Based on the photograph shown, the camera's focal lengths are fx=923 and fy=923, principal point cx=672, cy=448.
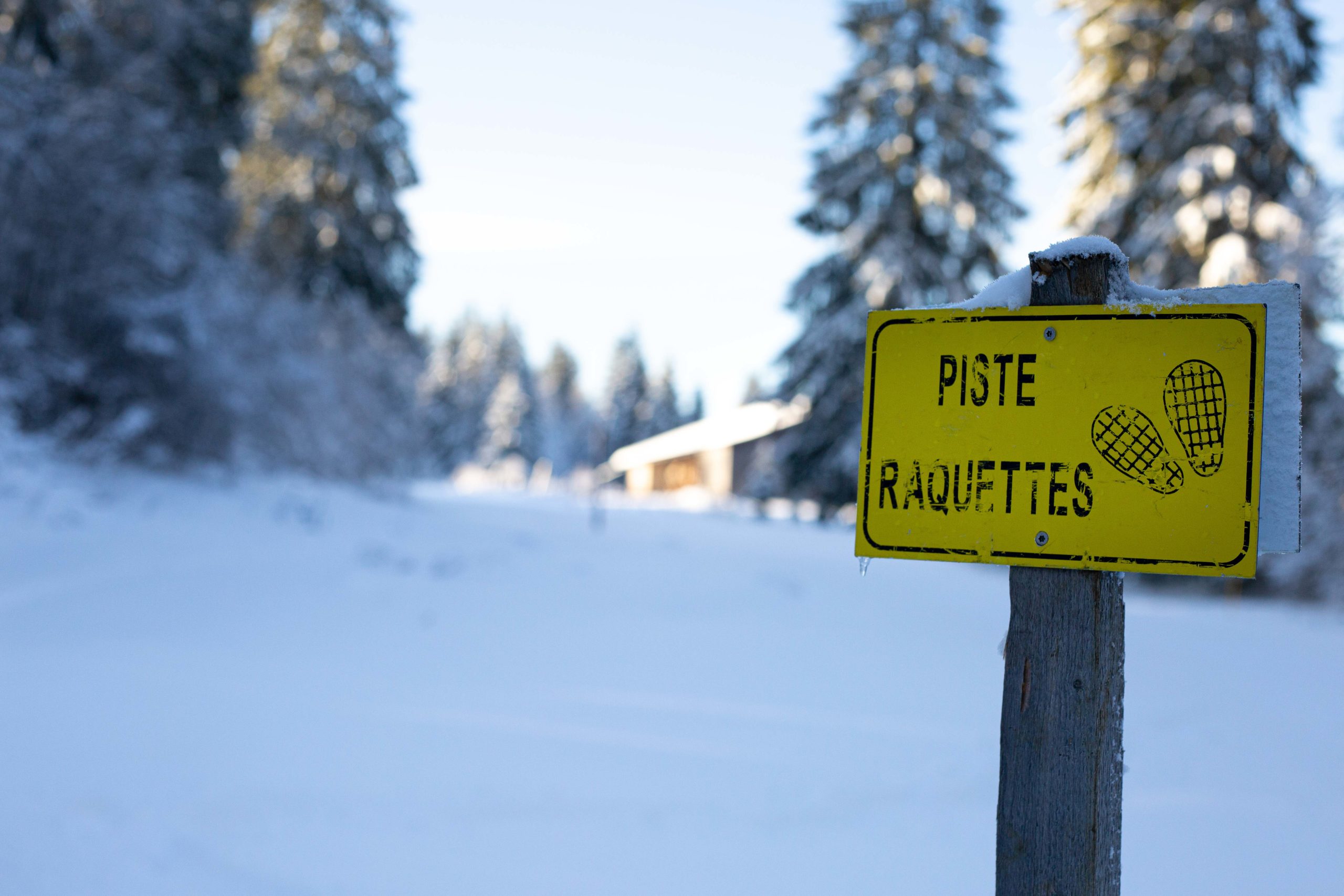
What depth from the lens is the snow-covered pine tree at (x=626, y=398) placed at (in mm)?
75688

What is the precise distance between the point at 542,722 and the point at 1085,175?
15572 millimetres

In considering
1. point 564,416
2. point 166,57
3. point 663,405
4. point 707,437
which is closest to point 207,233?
point 166,57

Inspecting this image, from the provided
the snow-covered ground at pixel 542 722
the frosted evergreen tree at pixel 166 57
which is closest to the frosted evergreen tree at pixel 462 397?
the frosted evergreen tree at pixel 166 57

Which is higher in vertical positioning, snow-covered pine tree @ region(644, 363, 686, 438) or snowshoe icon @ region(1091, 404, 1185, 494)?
snow-covered pine tree @ region(644, 363, 686, 438)

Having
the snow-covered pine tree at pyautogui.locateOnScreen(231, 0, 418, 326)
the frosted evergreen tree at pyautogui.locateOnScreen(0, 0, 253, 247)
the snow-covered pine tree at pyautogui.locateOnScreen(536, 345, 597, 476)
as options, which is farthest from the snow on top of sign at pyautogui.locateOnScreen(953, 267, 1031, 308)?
the snow-covered pine tree at pyautogui.locateOnScreen(536, 345, 597, 476)

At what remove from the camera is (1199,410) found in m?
1.65

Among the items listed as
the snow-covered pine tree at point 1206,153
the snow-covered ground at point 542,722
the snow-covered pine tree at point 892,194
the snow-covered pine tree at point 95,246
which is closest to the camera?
the snow-covered ground at point 542,722

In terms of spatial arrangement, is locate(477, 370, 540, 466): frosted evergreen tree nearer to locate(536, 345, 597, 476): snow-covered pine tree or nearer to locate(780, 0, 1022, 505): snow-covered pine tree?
locate(536, 345, 597, 476): snow-covered pine tree

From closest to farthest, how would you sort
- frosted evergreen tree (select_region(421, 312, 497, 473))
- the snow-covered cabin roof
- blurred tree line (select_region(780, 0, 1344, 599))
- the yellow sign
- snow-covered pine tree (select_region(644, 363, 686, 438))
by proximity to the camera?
the yellow sign, blurred tree line (select_region(780, 0, 1344, 599)), the snow-covered cabin roof, frosted evergreen tree (select_region(421, 312, 497, 473)), snow-covered pine tree (select_region(644, 363, 686, 438))

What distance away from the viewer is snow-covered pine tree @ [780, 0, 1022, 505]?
17.3 metres

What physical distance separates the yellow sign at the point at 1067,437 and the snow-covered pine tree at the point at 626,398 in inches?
2885

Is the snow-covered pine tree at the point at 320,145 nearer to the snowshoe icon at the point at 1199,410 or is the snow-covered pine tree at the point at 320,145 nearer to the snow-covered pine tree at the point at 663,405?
the snowshoe icon at the point at 1199,410

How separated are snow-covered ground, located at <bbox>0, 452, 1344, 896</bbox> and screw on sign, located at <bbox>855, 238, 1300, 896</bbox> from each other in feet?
8.14

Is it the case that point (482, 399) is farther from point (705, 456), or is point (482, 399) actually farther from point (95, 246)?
point (95, 246)
